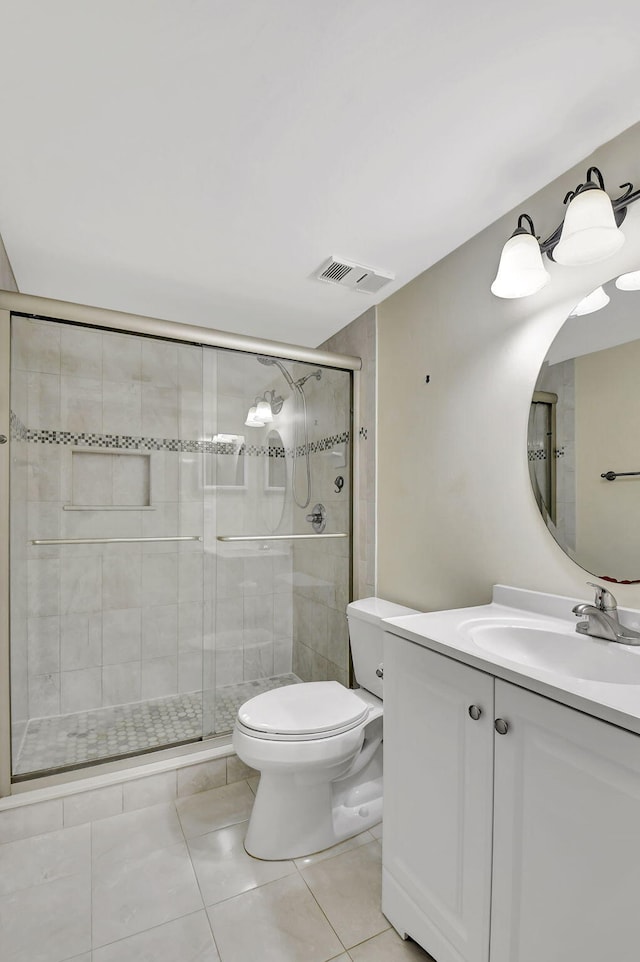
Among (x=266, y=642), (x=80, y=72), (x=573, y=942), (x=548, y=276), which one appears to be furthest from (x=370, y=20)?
(x=266, y=642)

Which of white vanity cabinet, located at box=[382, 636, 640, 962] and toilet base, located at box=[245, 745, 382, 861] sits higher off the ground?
white vanity cabinet, located at box=[382, 636, 640, 962]

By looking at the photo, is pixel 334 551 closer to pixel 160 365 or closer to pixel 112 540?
pixel 112 540

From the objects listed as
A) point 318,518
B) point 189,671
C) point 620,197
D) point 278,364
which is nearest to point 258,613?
point 318,518

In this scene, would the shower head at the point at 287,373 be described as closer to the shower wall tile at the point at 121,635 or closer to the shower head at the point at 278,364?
the shower head at the point at 278,364

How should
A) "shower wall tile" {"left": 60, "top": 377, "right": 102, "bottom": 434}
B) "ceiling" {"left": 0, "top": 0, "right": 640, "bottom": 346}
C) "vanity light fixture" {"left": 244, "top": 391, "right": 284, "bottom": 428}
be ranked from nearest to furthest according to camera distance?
"ceiling" {"left": 0, "top": 0, "right": 640, "bottom": 346} < "vanity light fixture" {"left": 244, "top": 391, "right": 284, "bottom": 428} < "shower wall tile" {"left": 60, "top": 377, "right": 102, "bottom": 434}

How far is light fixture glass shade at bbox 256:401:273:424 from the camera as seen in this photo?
226 centimetres

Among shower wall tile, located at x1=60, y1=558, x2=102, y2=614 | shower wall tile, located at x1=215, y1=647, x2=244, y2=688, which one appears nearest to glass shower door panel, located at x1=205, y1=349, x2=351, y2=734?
shower wall tile, located at x1=215, y1=647, x2=244, y2=688

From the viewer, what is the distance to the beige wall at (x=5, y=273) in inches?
71.2

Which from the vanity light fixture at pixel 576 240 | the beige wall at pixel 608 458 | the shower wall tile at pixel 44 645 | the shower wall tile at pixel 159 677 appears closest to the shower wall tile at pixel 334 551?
the shower wall tile at pixel 159 677

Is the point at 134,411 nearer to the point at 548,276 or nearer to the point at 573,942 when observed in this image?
the point at 548,276

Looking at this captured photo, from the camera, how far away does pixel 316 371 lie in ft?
8.05

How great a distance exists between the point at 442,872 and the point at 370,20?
1901mm

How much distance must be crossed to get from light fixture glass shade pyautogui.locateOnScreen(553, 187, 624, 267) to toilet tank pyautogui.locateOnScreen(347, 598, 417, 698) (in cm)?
135

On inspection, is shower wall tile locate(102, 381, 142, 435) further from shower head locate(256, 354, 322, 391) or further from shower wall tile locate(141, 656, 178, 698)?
shower wall tile locate(141, 656, 178, 698)
